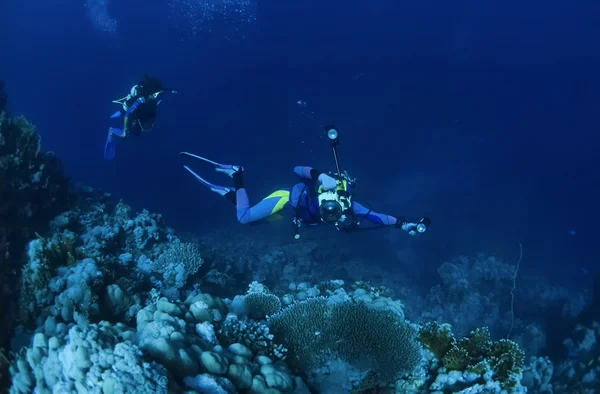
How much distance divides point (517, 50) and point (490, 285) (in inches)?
2592

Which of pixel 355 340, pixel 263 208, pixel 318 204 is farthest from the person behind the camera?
pixel 263 208

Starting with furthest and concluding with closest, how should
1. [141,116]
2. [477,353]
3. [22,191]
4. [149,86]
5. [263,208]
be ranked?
[141,116] < [149,86] < [263,208] < [22,191] < [477,353]

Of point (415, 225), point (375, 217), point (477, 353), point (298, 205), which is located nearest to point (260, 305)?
point (298, 205)

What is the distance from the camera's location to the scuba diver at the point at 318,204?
21.4ft

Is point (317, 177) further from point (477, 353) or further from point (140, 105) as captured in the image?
point (140, 105)

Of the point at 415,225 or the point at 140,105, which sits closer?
the point at 415,225

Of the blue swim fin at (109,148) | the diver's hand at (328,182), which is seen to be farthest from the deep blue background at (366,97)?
the diver's hand at (328,182)

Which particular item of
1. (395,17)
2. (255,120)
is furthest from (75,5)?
(395,17)

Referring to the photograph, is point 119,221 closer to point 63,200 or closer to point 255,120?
point 63,200

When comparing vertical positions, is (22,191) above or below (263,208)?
below

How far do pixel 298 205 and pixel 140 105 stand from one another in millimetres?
5732

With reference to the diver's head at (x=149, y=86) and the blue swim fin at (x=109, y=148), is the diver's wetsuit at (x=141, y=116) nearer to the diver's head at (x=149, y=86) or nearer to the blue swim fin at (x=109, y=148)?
the diver's head at (x=149, y=86)

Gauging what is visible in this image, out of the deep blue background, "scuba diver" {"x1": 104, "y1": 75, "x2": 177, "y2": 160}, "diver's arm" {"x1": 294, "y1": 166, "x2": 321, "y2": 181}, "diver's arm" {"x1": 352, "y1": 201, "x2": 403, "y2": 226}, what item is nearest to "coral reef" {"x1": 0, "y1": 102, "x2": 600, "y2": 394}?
"diver's arm" {"x1": 352, "y1": 201, "x2": 403, "y2": 226}

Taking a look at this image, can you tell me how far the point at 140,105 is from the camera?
10.0 metres
